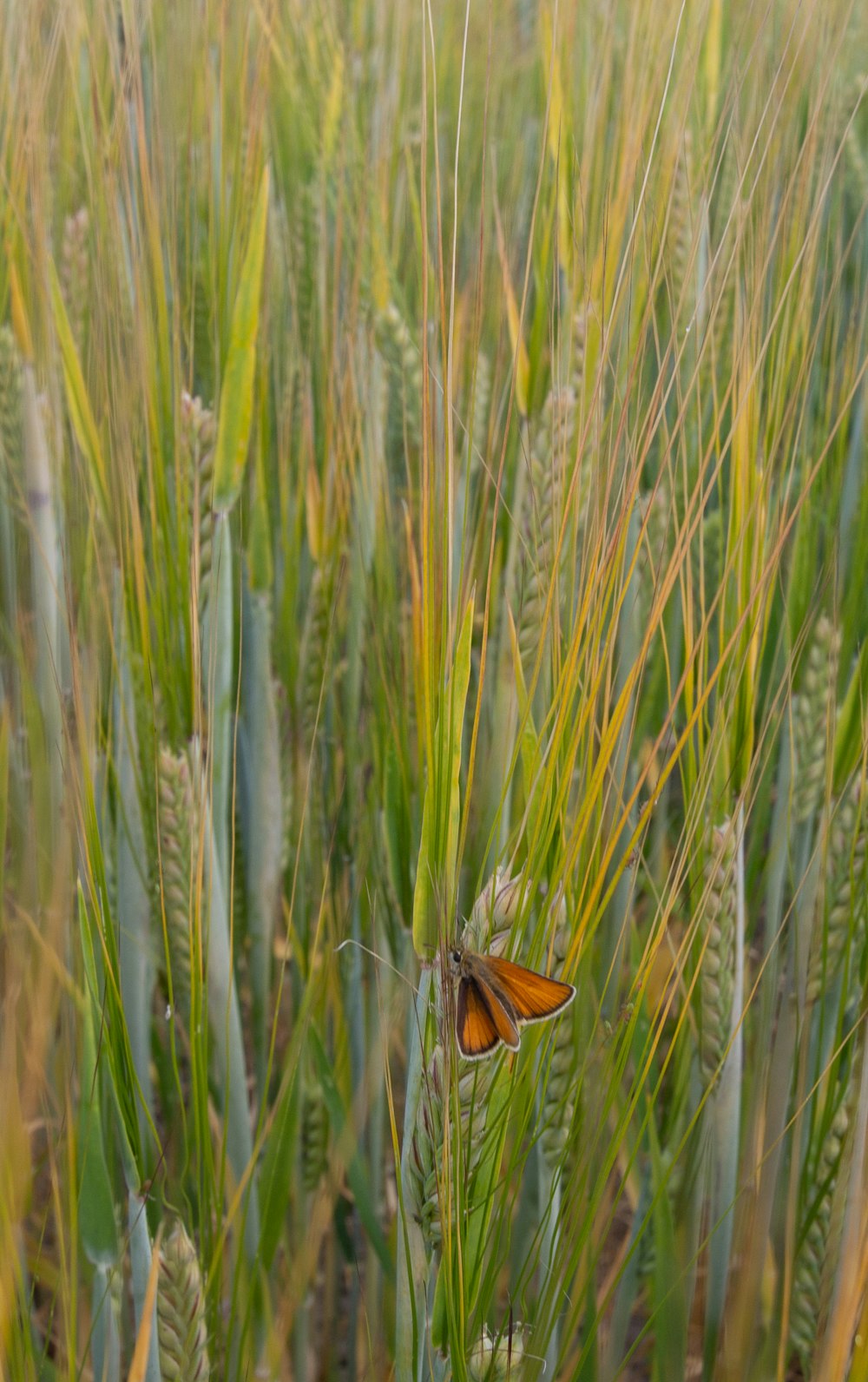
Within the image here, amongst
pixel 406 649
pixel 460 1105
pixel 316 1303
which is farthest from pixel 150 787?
pixel 316 1303

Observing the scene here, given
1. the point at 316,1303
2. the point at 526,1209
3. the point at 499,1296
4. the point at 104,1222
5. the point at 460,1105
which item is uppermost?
the point at 460,1105

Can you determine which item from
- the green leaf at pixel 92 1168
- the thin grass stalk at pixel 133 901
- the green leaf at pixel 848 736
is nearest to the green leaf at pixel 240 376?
the thin grass stalk at pixel 133 901

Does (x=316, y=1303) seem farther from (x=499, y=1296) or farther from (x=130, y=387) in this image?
(x=130, y=387)

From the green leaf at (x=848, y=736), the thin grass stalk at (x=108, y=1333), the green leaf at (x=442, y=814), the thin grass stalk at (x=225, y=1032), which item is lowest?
the thin grass stalk at (x=108, y=1333)

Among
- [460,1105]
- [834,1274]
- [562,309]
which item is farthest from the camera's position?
[562,309]

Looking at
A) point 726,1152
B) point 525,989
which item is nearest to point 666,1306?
point 726,1152

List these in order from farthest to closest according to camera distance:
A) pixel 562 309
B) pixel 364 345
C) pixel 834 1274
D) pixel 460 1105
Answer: pixel 364 345, pixel 562 309, pixel 834 1274, pixel 460 1105

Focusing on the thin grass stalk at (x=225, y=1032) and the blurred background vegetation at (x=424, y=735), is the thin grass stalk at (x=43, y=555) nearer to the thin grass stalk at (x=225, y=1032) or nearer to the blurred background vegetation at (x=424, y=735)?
the blurred background vegetation at (x=424, y=735)
